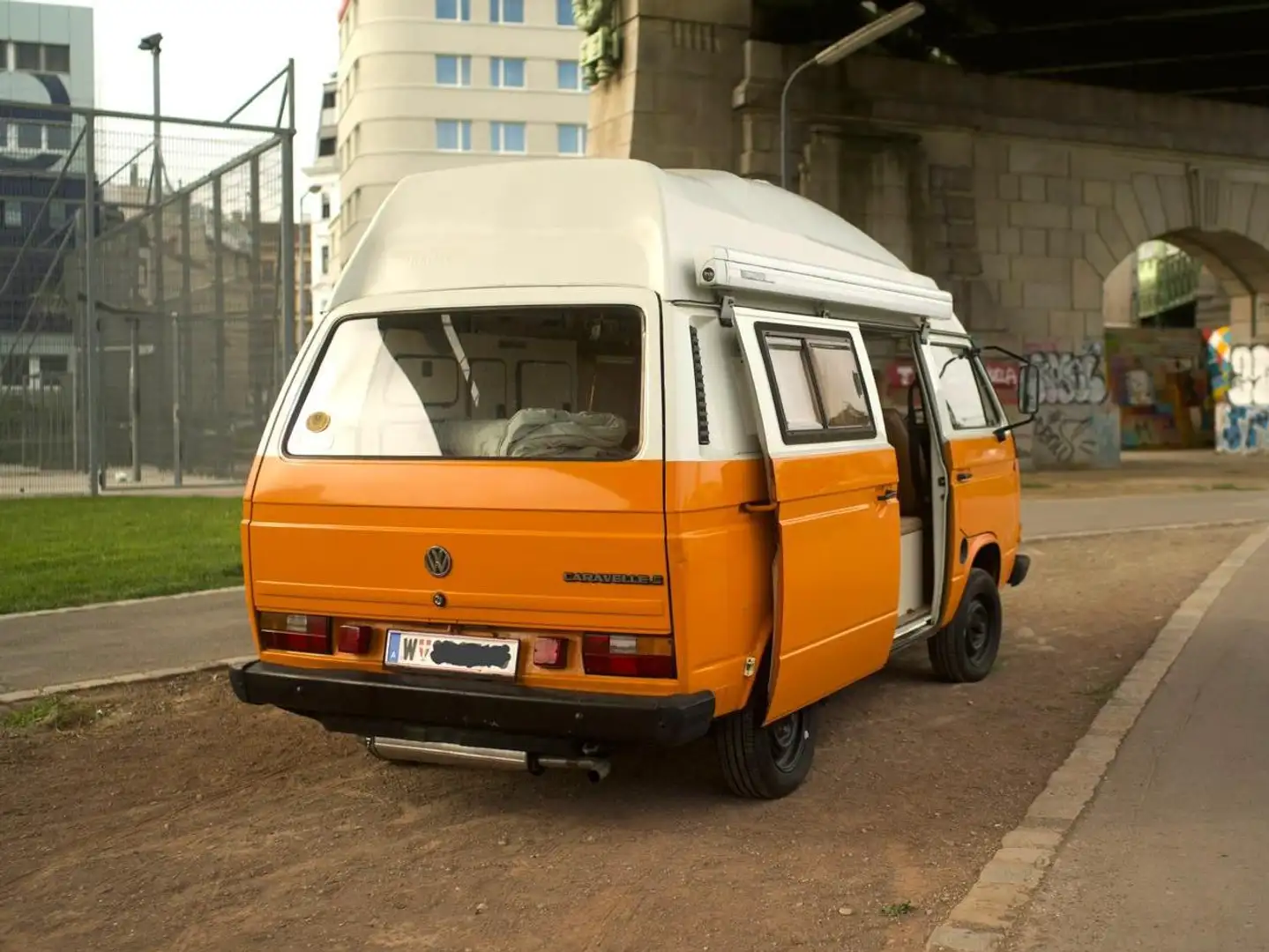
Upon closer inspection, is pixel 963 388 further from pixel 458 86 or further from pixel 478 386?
pixel 458 86

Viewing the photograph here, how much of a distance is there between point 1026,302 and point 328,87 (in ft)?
232

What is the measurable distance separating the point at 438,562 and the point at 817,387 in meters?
1.67

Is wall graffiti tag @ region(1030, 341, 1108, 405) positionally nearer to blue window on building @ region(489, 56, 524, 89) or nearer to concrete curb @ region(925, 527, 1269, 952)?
concrete curb @ region(925, 527, 1269, 952)

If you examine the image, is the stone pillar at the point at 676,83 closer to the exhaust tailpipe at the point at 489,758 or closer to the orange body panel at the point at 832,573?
the orange body panel at the point at 832,573

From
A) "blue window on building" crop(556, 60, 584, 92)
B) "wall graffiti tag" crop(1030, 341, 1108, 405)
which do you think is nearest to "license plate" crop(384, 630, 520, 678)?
"wall graffiti tag" crop(1030, 341, 1108, 405)

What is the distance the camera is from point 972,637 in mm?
7703

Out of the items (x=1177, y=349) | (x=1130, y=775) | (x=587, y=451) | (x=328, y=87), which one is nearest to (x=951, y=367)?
(x=1130, y=775)

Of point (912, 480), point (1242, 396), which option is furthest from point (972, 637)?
point (1242, 396)

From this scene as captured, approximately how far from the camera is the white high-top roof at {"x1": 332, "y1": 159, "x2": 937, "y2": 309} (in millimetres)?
5020

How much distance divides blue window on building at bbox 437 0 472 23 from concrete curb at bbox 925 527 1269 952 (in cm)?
6124

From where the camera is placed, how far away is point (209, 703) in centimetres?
718

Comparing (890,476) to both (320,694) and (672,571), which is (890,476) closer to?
(672,571)

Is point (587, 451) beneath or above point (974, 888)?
above

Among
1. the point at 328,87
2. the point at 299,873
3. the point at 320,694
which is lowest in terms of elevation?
the point at 299,873
